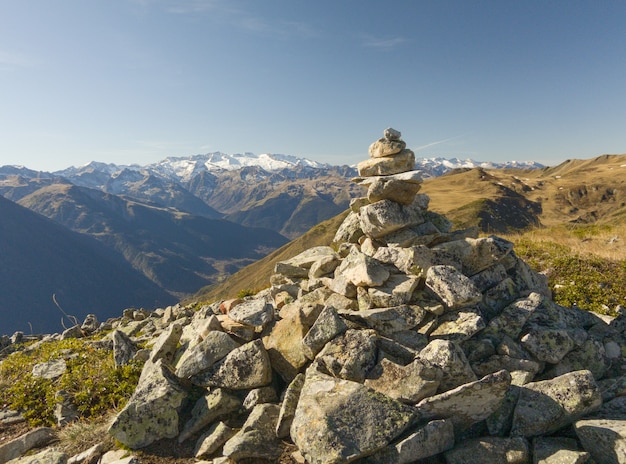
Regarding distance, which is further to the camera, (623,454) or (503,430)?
(503,430)

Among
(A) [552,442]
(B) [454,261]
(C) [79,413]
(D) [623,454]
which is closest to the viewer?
(D) [623,454]

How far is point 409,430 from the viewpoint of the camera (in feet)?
28.8

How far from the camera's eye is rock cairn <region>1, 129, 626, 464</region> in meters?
8.59

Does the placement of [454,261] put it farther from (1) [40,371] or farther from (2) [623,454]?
(1) [40,371]

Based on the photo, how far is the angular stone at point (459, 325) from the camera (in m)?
11.1

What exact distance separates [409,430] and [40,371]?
697 inches

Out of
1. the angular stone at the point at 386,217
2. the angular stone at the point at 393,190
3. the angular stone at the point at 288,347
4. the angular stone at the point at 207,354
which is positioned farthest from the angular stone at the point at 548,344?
the angular stone at the point at 207,354

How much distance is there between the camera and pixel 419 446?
833cm

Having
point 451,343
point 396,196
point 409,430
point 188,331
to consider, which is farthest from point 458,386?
point 188,331

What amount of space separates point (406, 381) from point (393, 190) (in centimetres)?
885

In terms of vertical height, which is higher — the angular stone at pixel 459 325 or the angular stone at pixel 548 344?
the angular stone at pixel 459 325

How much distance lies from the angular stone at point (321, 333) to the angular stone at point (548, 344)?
6.24m

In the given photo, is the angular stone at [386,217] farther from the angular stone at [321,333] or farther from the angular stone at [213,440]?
the angular stone at [213,440]

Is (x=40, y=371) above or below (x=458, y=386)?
below
